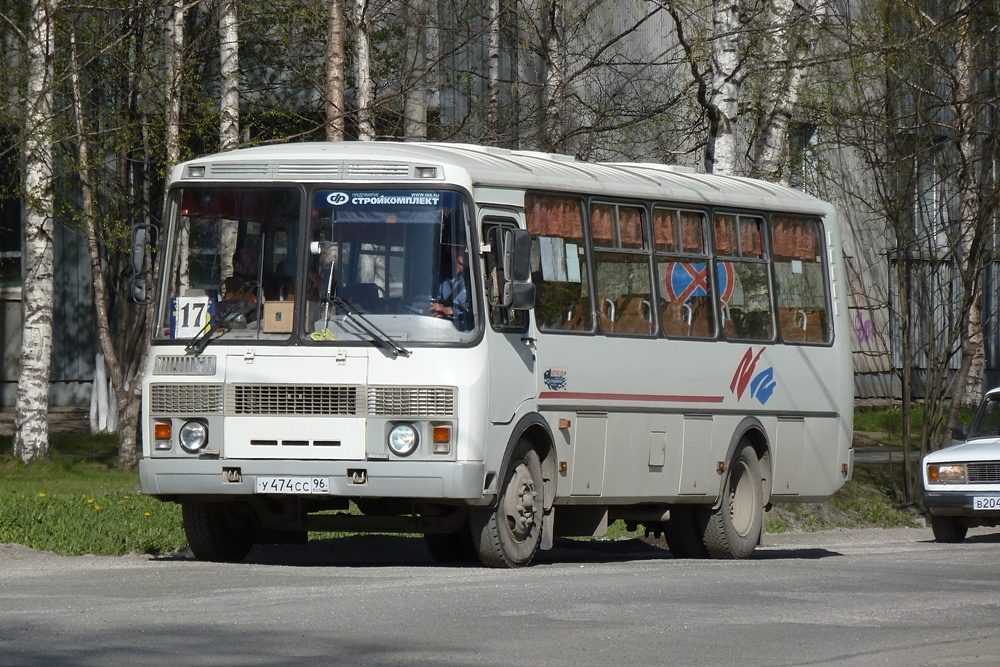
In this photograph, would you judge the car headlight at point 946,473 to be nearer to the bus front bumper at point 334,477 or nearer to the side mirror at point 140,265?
the bus front bumper at point 334,477

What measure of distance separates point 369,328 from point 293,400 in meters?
0.69

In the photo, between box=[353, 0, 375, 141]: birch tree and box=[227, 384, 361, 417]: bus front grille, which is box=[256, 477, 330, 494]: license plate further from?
box=[353, 0, 375, 141]: birch tree

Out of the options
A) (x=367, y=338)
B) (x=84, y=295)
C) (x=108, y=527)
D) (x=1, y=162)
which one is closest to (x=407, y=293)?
(x=367, y=338)

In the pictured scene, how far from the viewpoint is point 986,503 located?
768 inches

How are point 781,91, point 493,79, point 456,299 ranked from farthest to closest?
1. point 493,79
2. point 781,91
3. point 456,299

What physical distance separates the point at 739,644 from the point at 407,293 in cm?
476

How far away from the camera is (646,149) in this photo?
83.7ft

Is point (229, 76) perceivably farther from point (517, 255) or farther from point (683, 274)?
point (517, 255)

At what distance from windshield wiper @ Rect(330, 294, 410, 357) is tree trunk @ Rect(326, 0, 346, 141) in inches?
327

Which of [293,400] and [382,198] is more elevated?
[382,198]

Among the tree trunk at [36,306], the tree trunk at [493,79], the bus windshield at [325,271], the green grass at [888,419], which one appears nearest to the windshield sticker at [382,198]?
the bus windshield at [325,271]

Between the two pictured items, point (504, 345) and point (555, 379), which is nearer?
point (504, 345)

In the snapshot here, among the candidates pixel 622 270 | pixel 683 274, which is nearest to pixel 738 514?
pixel 683 274

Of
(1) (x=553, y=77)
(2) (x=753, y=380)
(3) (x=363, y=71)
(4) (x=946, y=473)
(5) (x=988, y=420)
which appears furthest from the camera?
(1) (x=553, y=77)
